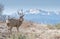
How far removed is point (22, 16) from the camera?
21.3 metres

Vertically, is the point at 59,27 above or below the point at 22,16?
below

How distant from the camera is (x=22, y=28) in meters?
22.5

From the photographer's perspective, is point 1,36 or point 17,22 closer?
point 1,36

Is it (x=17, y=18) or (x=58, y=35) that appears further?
(x=17, y=18)

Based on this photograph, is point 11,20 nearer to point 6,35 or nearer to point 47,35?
point 6,35

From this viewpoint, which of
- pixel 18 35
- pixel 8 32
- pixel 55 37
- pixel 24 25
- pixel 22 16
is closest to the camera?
pixel 18 35

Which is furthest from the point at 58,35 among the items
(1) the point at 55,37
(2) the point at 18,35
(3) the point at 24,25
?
(3) the point at 24,25

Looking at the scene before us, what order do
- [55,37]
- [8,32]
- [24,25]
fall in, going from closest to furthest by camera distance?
[55,37] → [8,32] → [24,25]

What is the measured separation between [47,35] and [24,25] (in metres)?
4.36

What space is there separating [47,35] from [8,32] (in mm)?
2547

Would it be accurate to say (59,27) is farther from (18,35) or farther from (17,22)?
(18,35)

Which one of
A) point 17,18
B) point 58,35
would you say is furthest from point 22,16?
point 58,35

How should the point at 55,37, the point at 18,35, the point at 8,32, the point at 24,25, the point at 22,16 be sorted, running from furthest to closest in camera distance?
the point at 24,25, the point at 22,16, the point at 8,32, the point at 55,37, the point at 18,35

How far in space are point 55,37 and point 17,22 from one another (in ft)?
10.5
